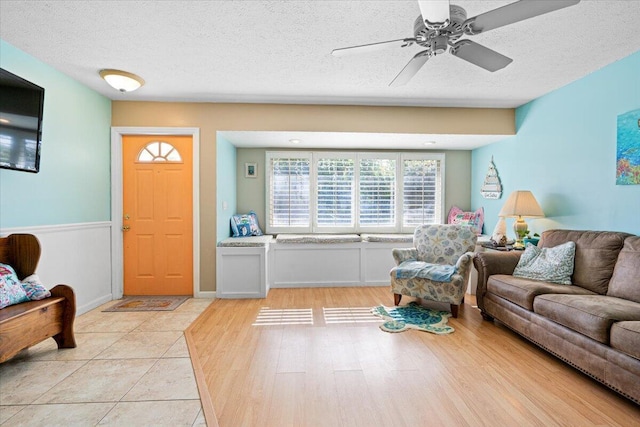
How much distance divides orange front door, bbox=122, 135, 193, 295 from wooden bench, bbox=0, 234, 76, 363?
149 cm

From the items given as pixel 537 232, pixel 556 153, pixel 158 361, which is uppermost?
pixel 556 153

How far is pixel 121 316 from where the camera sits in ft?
10.7

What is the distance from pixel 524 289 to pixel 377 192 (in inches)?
106

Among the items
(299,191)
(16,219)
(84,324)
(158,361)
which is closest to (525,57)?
(299,191)

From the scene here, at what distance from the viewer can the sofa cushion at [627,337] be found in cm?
172

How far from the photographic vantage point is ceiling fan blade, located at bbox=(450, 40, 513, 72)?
77.3 inches

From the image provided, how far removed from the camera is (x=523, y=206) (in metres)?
3.43

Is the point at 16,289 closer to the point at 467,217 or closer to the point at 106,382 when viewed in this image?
the point at 106,382

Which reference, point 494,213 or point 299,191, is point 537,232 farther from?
point 299,191

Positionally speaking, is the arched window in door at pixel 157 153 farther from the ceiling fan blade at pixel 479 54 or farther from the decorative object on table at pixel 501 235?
the decorative object on table at pixel 501 235

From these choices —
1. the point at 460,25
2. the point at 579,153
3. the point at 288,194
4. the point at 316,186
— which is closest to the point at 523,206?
the point at 579,153

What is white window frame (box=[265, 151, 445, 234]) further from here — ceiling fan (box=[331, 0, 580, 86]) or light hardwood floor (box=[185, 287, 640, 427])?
ceiling fan (box=[331, 0, 580, 86])

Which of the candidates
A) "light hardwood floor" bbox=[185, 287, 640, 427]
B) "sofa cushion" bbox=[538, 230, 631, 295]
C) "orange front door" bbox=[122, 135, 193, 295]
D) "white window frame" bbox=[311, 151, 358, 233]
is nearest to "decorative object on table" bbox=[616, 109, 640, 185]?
"sofa cushion" bbox=[538, 230, 631, 295]

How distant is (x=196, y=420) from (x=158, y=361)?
852 millimetres
